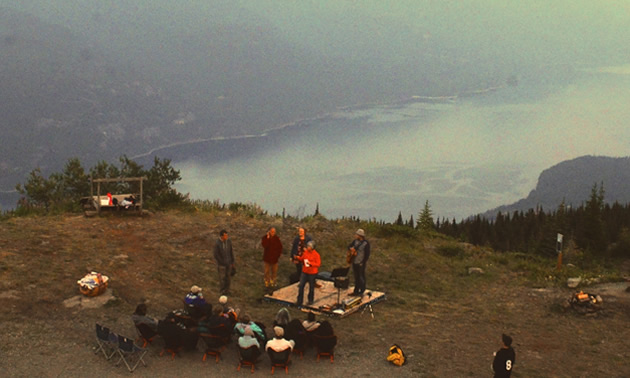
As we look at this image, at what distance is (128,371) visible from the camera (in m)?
12.3

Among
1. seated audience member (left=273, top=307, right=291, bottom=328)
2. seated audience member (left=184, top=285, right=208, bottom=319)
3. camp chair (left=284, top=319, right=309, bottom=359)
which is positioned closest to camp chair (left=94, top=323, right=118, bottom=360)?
seated audience member (left=184, top=285, right=208, bottom=319)

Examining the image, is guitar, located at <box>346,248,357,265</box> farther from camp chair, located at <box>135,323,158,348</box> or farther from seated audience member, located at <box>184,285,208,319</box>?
camp chair, located at <box>135,323,158,348</box>

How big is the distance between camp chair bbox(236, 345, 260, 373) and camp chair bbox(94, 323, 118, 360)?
8.72 ft

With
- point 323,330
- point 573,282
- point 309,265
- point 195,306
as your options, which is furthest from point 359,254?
point 573,282

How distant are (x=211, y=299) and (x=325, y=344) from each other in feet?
17.2

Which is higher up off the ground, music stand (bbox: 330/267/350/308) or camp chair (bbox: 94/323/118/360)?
music stand (bbox: 330/267/350/308)

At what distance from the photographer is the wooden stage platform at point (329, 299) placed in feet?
55.0

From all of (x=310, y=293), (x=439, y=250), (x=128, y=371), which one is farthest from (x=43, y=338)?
(x=439, y=250)

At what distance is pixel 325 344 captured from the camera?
13.5 m

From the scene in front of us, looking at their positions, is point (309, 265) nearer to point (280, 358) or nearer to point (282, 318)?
point (282, 318)

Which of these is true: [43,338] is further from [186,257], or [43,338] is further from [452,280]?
[452,280]

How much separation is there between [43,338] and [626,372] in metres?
13.7

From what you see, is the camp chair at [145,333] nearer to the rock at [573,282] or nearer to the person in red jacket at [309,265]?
the person in red jacket at [309,265]

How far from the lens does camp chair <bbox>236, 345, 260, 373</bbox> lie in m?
12.6
